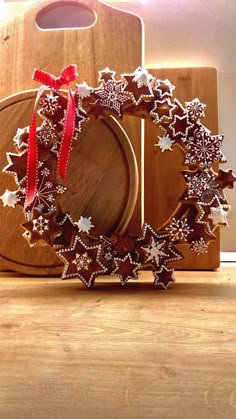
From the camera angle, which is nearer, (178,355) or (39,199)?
(178,355)

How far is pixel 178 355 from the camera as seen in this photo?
0.39 m

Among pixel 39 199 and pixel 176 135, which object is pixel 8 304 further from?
pixel 176 135

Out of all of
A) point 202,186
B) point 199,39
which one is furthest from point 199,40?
point 202,186

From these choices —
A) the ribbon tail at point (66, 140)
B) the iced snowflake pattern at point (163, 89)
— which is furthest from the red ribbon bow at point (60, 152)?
the iced snowflake pattern at point (163, 89)

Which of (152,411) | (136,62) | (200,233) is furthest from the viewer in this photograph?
(136,62)

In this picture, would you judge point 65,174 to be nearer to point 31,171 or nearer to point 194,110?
point 31,171

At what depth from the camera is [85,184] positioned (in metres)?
0.66

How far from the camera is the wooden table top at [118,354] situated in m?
0.33

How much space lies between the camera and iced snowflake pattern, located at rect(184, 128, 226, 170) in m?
0.60

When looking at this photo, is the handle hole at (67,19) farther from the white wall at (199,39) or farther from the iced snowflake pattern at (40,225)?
the iced snowflake pattern at (40,225)

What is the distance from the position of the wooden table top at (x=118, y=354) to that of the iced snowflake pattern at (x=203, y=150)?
16 cm

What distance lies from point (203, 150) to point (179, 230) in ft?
0.34

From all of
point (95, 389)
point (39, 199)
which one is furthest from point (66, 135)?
point (95, 389)

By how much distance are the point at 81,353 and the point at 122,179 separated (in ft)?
1.01
